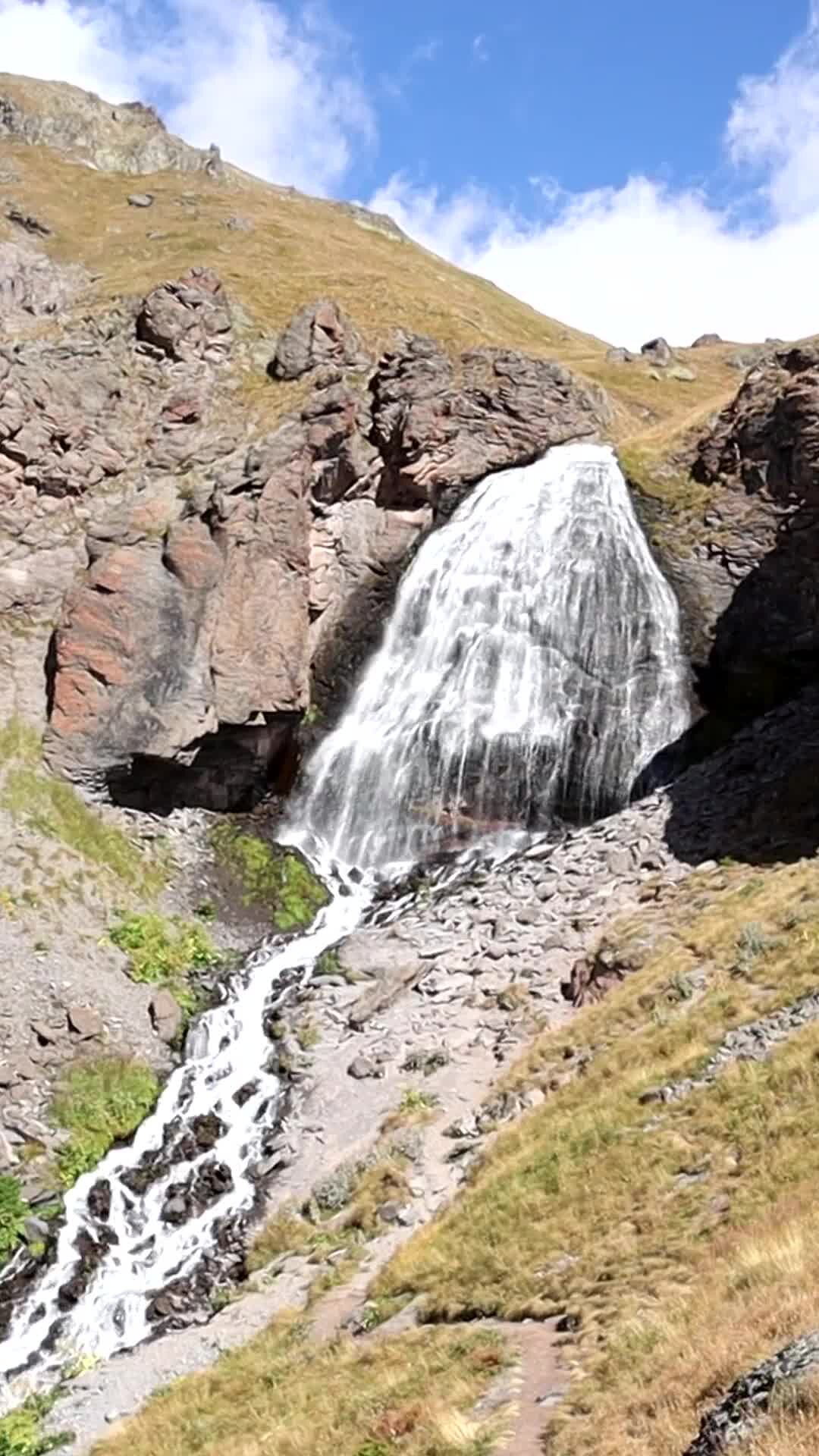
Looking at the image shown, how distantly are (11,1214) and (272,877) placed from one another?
1522 centimetres

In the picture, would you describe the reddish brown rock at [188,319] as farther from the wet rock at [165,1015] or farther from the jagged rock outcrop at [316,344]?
the wet rock at [165,1015]

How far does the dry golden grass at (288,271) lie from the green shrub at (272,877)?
67.7 feet

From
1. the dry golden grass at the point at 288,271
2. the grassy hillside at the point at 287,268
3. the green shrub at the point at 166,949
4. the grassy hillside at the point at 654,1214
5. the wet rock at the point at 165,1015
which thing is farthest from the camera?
the grassy hillside at the point at 287,268

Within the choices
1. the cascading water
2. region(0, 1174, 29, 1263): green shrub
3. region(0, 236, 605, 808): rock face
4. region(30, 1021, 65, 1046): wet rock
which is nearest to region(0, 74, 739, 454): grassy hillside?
region(0, 236, 605, 808): rock face

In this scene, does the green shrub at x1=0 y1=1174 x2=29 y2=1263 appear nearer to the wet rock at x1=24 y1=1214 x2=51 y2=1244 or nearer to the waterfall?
the wet rock at x1=24 y1=1214 x2=51 y2=1244

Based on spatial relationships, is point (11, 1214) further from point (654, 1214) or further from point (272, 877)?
point (654, 1214)

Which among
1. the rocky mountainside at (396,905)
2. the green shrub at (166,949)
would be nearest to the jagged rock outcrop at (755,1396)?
the rocky mountainside at (396,905)

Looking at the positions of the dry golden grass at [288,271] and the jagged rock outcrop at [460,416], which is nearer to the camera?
the jagged rock outcrop at [460,416]

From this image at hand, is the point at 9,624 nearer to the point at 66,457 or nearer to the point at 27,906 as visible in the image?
the point at 66,457

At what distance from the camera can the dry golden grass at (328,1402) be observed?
11.6m

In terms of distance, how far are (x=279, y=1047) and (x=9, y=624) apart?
20.0 m

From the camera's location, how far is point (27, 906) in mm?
32688

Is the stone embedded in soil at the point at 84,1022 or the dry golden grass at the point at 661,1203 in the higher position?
the stone embedded in soil at the point at 84,1022

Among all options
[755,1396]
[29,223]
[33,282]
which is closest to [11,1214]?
[755,1396]
